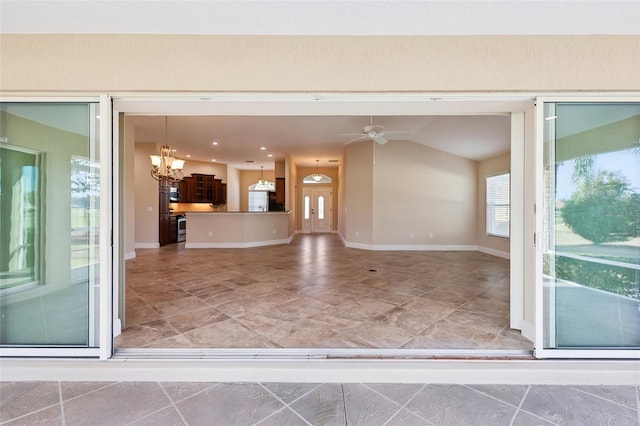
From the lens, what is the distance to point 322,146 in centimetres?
808

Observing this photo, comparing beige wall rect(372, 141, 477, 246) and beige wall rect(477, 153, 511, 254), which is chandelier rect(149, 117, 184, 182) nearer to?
beige wall rect(372, 141, 477, 246)

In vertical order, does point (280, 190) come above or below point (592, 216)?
above

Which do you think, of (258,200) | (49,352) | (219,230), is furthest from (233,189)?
(49,352)

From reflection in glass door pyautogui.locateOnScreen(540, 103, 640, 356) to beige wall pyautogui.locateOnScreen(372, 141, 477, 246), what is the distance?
5233 mm

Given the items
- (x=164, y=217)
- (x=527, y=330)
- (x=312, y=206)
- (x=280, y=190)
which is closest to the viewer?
(x=527, y=330)

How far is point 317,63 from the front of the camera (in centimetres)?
216

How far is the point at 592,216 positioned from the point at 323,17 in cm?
263

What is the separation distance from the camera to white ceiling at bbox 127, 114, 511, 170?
210 inches

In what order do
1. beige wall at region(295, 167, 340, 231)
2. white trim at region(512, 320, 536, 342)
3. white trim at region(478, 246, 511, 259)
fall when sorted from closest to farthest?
white trim at region(512, 320, 536, 342) < white trim at region(478, 246, 511, 259) < beige wall at region(295, 167, 340, 231)

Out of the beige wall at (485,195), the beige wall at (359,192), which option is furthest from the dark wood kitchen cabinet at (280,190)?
the beige wall at (485,195)

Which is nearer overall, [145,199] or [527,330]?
[527,330]

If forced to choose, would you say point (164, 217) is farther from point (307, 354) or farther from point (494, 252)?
point (494, 252)

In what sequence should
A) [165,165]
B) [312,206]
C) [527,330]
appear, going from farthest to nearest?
1. [312,206]
2. [165,165]
3. [527,330]

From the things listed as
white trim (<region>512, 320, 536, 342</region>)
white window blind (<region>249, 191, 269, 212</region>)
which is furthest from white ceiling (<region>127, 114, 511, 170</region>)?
white window blind (<region>249, 191, 269, 212</region>)
